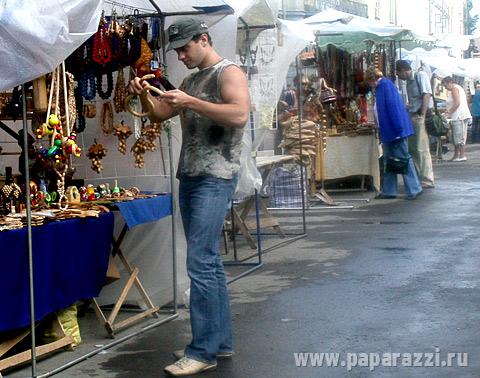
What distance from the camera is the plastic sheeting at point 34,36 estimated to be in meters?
4.93

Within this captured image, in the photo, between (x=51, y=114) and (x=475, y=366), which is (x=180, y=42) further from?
(x=475, y=366)

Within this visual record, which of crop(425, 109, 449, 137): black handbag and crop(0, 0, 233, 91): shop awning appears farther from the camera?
crop(425, 109, 449, 137): black handbag

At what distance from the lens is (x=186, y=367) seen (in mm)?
5391

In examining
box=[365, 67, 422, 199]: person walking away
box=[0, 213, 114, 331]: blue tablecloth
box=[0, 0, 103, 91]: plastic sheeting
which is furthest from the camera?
box=[365, 67, 422, 199]: person walking away

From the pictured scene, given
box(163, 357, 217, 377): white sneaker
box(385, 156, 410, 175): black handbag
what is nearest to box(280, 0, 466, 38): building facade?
box(385, 156, 410, 175): black handbag

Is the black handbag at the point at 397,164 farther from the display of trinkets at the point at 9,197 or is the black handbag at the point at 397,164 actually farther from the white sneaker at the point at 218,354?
the display of trinkets at the point at 9,197

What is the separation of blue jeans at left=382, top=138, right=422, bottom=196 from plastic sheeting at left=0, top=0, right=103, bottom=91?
8.58 metres

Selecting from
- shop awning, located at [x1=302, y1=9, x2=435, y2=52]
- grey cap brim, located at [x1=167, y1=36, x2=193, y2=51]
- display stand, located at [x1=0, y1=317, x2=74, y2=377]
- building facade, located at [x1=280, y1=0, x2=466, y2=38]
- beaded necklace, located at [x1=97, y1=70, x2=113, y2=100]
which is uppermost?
building facade, located at [x1=280, y1=0, x2=466, y2=38]

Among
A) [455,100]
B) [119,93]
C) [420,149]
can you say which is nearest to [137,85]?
[119,93]

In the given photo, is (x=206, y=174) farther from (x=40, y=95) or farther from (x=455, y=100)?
(x=455, y=100)

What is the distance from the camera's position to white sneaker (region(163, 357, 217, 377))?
211 inches

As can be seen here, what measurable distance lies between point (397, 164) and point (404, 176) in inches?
12.4

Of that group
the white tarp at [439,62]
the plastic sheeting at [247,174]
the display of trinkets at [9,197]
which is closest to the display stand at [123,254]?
the display of trinkets at [9,197]

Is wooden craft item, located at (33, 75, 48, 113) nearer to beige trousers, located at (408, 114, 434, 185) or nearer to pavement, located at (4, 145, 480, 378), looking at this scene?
pavement, located at (4, 145, 480, 378)
